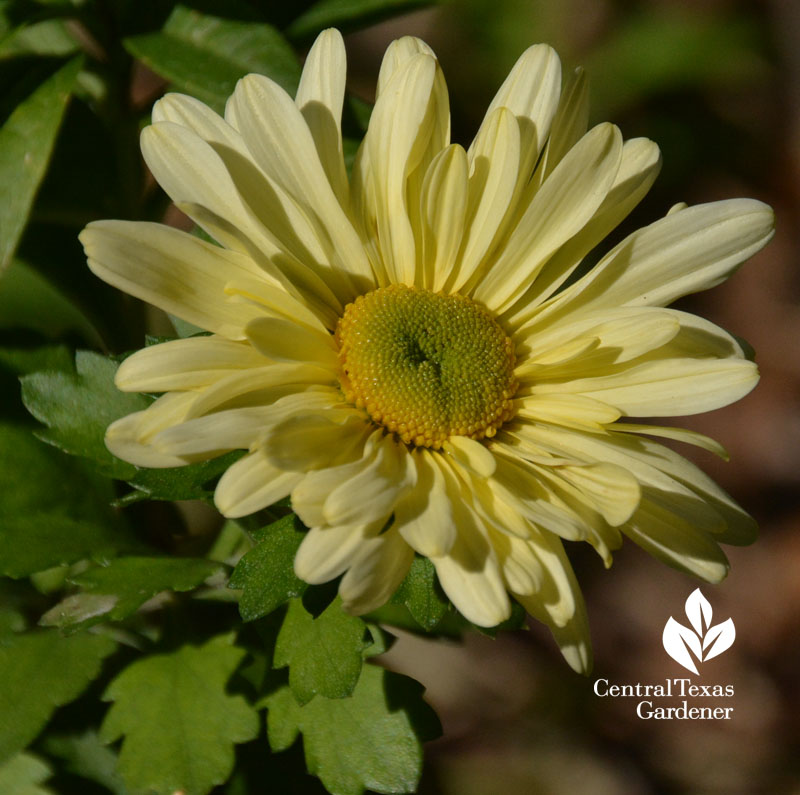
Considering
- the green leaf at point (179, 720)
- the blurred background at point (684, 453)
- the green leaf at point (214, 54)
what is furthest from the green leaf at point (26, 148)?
the blurred background at point (684, 453)

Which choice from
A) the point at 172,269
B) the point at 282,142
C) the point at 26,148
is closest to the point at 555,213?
the point at 282,142

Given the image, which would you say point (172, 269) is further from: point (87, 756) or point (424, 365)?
point (87, 756)

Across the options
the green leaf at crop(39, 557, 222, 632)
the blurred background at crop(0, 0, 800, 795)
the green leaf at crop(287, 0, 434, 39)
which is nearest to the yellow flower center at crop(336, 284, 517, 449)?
the green leaf at crop(39, 557, 222, 632)

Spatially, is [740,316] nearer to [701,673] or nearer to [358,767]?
[701,673]

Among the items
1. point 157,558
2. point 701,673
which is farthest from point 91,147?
point 701,673

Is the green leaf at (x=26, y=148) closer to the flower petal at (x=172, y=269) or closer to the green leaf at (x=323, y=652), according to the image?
the flower petal at (x=172, y=269)
